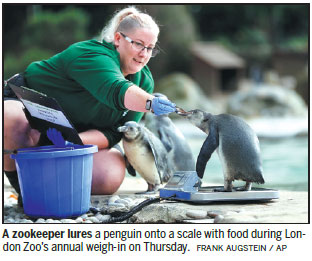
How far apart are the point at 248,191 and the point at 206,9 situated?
17263 millimetres

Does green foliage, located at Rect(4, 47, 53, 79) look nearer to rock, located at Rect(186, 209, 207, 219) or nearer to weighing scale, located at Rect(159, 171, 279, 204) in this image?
weighing scale, located at Rect(159, 171, 279, 204)

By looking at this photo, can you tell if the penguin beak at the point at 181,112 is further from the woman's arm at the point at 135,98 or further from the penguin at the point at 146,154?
the penguin at the point at 146,154

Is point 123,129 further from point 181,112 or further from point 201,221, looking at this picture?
point 201,221

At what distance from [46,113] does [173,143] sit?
1023 mm

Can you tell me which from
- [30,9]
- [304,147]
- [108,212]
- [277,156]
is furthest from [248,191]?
[30,9]

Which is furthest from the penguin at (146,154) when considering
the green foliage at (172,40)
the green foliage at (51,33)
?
the green foliage at (172,40)

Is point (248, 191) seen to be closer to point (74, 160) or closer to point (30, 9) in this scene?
point (74, 160)

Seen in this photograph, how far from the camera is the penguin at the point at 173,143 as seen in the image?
10.8 feet

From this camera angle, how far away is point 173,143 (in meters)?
3.39

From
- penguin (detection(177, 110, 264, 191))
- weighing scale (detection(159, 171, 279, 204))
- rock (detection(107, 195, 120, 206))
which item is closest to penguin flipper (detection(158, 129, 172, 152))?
rock (detection(107, 195, 120, 206))

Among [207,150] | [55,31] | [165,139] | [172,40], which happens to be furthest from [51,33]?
[207,150]

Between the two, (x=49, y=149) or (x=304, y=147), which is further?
(x=304, y=147)

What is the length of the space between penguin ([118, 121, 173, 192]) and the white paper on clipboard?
56cm
